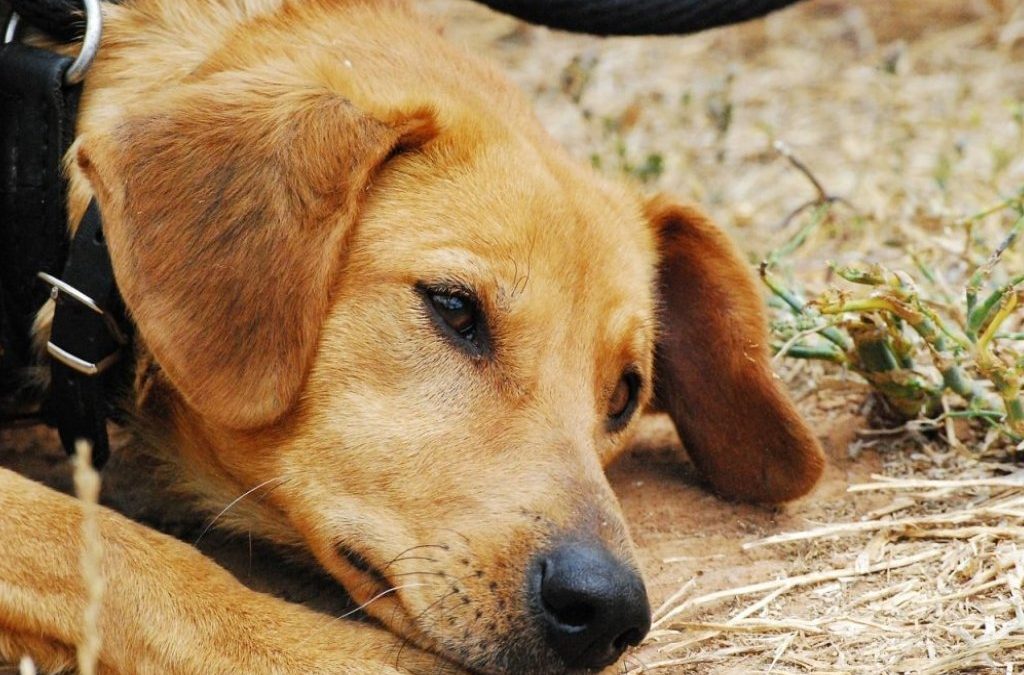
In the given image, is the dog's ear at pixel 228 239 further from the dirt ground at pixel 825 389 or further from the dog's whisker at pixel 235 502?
the dirt ground at pixel 825 389

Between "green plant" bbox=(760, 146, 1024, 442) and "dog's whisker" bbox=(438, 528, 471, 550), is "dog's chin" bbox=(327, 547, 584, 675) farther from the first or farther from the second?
"green plant" bbox=(760, 146, 1024, 442)

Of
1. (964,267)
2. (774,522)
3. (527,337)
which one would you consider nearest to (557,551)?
(527,337)

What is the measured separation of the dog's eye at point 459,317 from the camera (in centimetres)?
311

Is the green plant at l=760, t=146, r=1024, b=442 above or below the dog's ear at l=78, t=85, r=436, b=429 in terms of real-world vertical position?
below

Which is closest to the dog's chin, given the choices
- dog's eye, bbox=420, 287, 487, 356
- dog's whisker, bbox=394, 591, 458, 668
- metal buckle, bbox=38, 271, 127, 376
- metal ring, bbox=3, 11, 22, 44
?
dog's whisker, bbox=394, 591, 458, 668

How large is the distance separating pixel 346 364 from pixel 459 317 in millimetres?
287

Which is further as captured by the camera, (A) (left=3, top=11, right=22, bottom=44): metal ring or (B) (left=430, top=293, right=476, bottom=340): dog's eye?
(A) (left=3, top=11, right=22, bottom=44): metal ring

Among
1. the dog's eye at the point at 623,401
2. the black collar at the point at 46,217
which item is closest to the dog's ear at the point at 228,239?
the black collar at the point at 46,217

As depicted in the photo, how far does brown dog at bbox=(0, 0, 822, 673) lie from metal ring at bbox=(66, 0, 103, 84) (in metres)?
0.10

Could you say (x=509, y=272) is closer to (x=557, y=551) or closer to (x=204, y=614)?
(x=557, y=551)

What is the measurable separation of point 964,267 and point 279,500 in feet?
10.4

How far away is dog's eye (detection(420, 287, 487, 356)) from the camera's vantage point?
3.11 m

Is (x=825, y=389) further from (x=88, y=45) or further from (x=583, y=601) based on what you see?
(x=88, y=45)

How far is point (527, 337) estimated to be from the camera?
317cm
